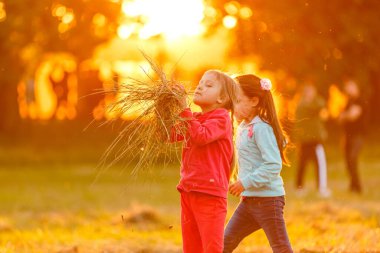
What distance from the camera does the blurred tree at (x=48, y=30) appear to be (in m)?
21.3

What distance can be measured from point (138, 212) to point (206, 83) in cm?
532

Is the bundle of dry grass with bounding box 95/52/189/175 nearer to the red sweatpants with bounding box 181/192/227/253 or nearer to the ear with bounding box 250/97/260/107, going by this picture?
the red sweatpants with bounding box 181/192/227/253

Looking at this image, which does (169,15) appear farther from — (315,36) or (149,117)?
(149,117)

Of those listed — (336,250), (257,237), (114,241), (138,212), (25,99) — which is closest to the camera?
(336,250)

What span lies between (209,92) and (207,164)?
1.51ft

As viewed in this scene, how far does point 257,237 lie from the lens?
809 centimetres

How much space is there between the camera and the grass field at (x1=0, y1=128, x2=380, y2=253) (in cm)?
734

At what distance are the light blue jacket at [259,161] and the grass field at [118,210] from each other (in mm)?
563

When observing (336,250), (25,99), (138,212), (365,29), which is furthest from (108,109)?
(25,99)

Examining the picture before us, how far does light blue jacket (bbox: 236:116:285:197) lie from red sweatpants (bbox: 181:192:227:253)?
0.33 meters

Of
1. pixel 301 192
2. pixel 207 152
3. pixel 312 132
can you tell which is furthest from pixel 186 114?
pixel 301 192

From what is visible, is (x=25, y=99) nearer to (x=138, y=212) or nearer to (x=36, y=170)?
(x=36, y=170)

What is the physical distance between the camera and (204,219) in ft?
16.6

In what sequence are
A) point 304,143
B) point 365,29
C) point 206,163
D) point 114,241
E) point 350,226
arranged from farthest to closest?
point 365,29
point 304,143
point 350,226
point 114,241
point 206,163
